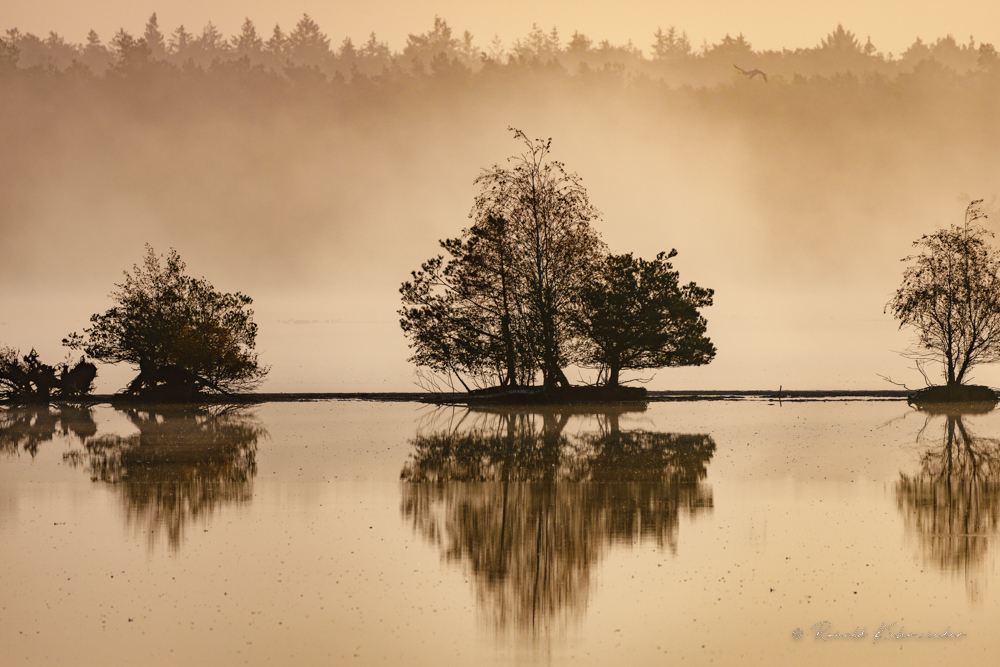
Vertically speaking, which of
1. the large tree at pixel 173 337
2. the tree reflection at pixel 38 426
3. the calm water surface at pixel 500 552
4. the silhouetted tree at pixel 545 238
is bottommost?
the calm water surface at pixel 500 552

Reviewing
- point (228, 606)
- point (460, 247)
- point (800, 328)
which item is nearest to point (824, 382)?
point (460, 247)

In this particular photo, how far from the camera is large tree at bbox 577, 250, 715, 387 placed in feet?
147

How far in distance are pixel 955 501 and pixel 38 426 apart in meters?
28.7

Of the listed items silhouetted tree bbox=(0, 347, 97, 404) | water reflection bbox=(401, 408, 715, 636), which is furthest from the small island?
silhouetted tree bbox=(0, 347, 97, 404)

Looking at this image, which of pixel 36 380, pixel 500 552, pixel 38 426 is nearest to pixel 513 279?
pixel 38 426

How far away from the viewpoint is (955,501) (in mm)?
21438

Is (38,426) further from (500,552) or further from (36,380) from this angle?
(500,552)

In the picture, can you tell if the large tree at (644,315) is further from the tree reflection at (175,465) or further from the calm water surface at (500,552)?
the tree reflection at (175,465)

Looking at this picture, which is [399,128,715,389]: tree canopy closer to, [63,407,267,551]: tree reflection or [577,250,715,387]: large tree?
[577,250,715,387]: large tree

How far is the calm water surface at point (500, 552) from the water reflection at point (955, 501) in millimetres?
95

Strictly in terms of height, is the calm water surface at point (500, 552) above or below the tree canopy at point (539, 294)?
below

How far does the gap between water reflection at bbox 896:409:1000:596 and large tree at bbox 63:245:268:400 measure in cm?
2686

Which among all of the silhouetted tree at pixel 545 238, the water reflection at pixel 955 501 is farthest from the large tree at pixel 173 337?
the water reflection at pixel 955 501

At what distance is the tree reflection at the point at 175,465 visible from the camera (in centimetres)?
2077
